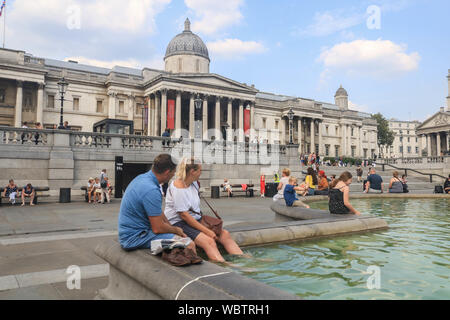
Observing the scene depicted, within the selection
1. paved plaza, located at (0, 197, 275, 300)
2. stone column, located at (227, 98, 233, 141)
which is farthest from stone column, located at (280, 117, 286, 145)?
paved plaza, located at (0, 197, 275, 300)

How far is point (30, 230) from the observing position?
28.3ft

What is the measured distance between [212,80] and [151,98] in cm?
1011

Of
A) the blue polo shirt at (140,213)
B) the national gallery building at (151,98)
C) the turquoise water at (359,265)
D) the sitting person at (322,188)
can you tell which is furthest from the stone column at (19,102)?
the blue polo shirt at (140,213)

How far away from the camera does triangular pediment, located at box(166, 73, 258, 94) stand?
52.2m

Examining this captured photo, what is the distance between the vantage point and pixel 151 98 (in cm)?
5438

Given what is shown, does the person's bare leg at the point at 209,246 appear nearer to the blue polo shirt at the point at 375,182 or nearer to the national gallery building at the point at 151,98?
the blue polo shirt at the point at 375,182

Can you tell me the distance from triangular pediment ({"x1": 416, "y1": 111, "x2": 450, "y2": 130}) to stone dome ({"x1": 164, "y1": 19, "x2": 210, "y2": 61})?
4884cm

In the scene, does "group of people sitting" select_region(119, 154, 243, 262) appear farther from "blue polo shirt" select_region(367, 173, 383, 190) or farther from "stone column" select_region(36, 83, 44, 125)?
"stone column" select_region(36, 83, 44, 125)

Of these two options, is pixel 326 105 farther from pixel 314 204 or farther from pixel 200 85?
pixel 314 204

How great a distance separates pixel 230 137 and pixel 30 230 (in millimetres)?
49718

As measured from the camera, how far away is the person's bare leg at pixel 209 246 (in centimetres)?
470

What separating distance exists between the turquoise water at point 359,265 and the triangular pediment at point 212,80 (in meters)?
47.0

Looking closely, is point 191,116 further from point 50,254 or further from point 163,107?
point 50,254
